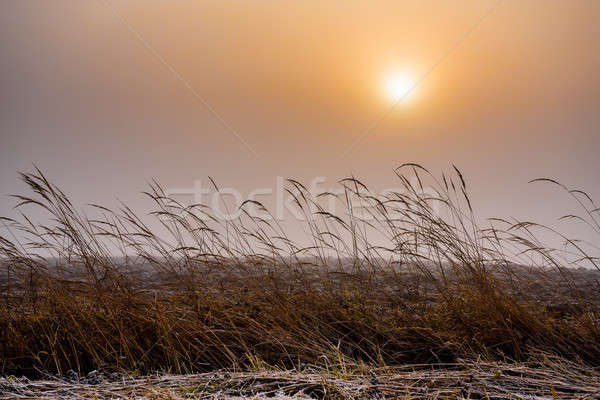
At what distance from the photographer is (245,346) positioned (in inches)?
85.7

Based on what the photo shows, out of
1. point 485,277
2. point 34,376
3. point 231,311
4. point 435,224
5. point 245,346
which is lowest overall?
point 34,376

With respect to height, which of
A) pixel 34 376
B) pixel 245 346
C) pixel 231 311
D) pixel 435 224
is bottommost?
pixel 34 376

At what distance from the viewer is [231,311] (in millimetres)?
2492

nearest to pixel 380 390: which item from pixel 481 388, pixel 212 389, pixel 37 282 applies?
pixel 481 388

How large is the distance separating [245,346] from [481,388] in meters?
1.11

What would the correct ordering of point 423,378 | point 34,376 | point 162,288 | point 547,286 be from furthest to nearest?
point 547,286
point 162,288
point 34,376
point 423,378

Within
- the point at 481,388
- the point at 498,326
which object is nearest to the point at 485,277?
Result: the point at 498,326

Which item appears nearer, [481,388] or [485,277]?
[481,388]

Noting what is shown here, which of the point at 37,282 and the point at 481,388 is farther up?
the point at 37,282

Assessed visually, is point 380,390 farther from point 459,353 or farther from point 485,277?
point 485,277

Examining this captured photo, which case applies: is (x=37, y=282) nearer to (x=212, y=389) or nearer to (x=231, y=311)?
(x=231, y=311)

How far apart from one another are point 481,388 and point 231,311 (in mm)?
1394

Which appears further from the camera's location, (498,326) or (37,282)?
(37,282)

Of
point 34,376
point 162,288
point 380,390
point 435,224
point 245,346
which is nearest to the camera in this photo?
point 380,390
